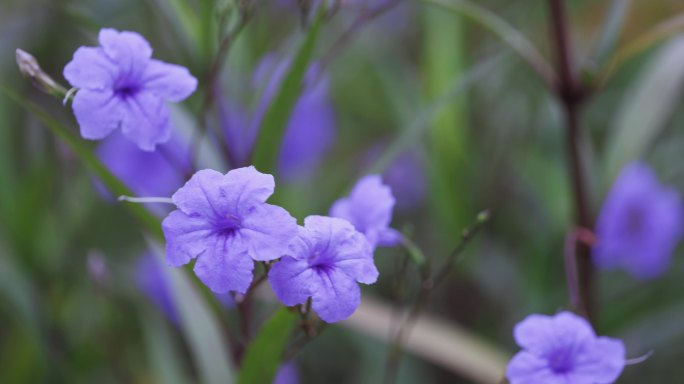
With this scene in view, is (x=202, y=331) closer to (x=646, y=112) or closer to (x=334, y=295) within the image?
(x=334, y=295)

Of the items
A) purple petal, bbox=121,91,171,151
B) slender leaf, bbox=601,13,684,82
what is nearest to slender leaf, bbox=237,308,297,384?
purple petal, bbox=121,91,171,151

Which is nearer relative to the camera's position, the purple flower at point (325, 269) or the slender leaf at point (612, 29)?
the purple flower at point (325, 269)

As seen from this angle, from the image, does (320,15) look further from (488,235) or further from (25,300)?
(488,235)

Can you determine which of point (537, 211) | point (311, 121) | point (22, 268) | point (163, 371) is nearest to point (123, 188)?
point (163, 371)

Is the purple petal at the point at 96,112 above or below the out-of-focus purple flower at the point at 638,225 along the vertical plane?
below

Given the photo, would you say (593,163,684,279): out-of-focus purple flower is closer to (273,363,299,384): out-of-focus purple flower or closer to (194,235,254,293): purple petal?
(273,363,299,384): out-of-focus purple flower

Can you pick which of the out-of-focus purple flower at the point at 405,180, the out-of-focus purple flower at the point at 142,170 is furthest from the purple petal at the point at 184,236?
the out-of-focus purple flower at the point at 405,180

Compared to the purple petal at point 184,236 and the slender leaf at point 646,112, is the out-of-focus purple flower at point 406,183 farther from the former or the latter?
the purple petal at point 184,236
